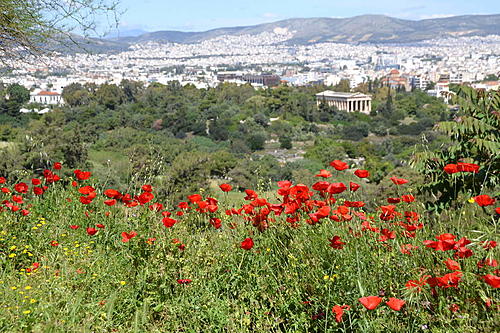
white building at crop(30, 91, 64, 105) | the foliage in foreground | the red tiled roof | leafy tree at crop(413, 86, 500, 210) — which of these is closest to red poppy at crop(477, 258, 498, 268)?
the foliage in foreground

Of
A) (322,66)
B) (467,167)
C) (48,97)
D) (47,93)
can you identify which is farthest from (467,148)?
(322,66)

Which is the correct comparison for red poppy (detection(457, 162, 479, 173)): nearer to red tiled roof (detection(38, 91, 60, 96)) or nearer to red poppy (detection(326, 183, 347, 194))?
red poppy (detection(326, 183, 347, 194))

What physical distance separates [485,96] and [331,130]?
47128 millimetres

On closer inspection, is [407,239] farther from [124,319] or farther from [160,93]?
[160,93]

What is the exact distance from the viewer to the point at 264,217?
7.43 ft

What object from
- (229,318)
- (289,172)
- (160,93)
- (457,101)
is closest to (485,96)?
(457,101)

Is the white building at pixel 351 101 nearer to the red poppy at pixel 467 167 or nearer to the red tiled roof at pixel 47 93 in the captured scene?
the red tiled roof at pixel 47 93

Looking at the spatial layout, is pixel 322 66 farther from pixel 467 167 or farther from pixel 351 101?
pixel 467 167

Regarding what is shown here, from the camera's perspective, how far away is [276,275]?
7.15ft

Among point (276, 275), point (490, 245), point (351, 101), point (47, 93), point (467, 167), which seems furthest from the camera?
point (47, 93)

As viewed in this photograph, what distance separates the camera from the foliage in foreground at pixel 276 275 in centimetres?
165

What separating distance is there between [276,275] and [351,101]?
64404 mm

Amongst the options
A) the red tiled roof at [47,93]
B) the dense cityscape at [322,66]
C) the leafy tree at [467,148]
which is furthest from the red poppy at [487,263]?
the dense cityscape at [322,66]

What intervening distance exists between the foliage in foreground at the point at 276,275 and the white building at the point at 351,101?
62248 mm
